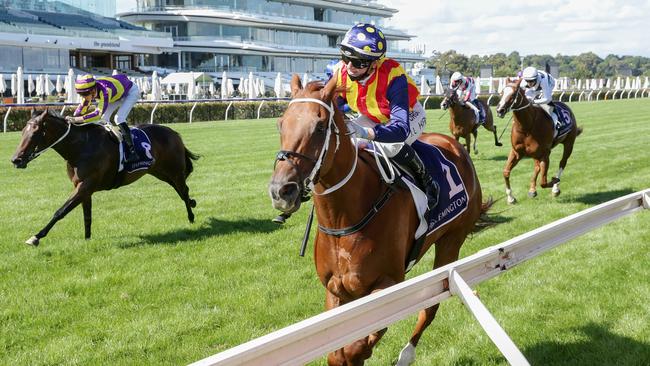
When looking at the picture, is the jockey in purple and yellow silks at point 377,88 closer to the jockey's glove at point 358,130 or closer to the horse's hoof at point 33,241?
the jockey's glove at point 358,130

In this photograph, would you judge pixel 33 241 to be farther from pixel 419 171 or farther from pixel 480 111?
pixel 480 111

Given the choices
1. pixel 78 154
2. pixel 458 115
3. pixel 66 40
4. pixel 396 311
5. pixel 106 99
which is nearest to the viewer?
pixel 396 311

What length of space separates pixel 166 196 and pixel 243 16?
2252 inches

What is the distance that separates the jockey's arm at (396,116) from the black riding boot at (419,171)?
0.30 m

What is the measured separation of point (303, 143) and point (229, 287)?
9.91ft

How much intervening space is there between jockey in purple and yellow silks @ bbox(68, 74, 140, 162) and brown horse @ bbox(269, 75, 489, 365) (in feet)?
16.2

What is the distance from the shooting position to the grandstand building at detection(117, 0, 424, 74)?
62.9m

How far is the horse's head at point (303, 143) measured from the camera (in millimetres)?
2680

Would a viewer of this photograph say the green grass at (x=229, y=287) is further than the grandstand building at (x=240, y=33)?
No

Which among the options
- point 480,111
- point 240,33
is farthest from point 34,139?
point 240,33

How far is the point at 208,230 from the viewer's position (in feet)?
25.5

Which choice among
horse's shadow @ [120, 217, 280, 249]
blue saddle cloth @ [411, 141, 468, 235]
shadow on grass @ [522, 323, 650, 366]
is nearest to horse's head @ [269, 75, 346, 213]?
blue saddle cloth @ [411, 141, 468, 235]

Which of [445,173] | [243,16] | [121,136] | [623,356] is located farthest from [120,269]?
[243,16]

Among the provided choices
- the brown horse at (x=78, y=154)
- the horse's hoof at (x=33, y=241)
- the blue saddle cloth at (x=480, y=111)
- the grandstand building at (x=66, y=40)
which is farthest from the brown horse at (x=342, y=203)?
the grandstand building at (x=66, y=40)
